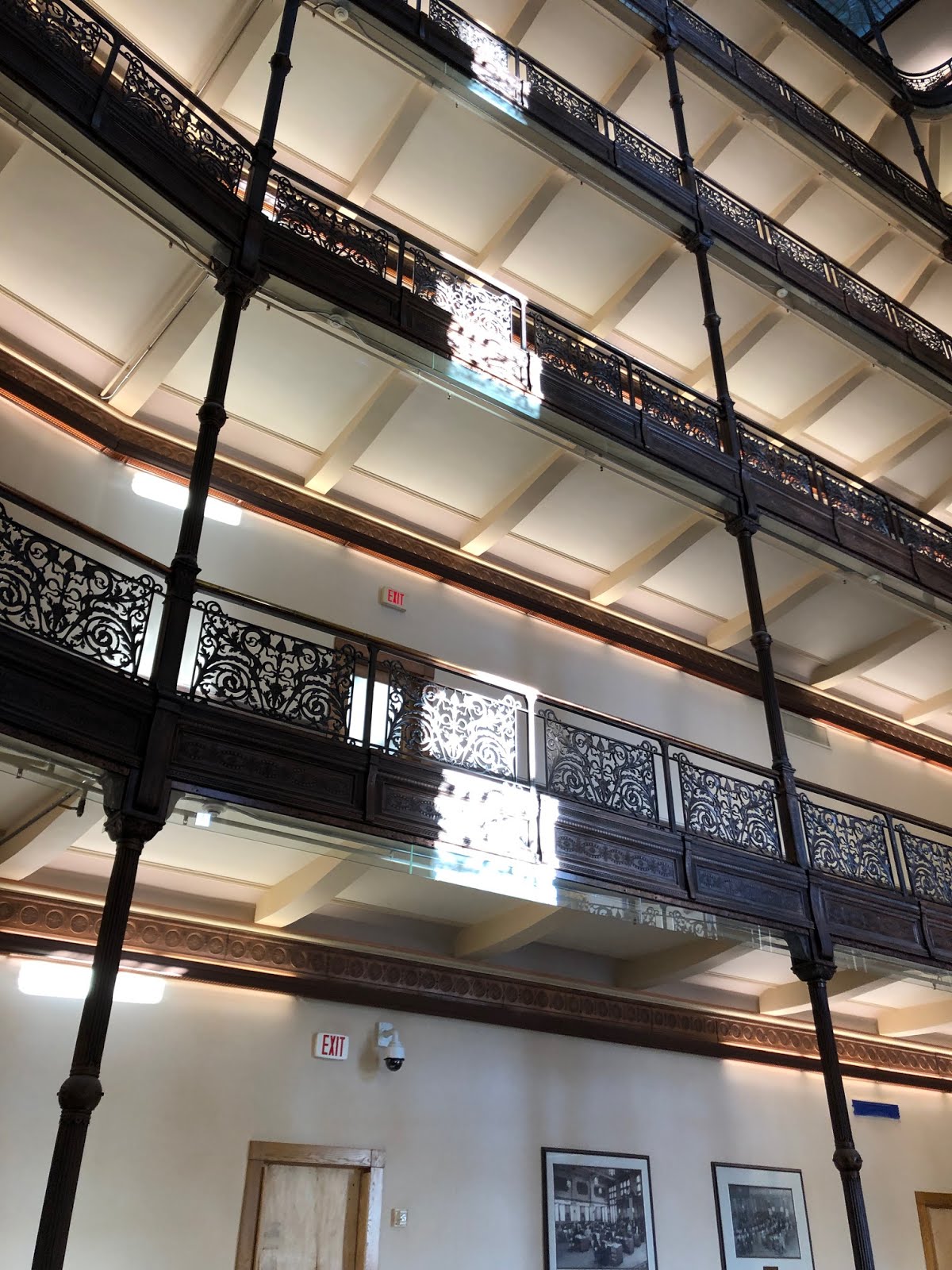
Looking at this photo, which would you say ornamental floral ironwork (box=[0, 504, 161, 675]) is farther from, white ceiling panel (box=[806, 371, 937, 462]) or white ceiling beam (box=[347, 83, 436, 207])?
white ceiling panel (box=[806, 371, 937, 462])

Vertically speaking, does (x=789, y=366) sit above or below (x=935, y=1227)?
above

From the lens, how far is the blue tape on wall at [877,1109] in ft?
35.0

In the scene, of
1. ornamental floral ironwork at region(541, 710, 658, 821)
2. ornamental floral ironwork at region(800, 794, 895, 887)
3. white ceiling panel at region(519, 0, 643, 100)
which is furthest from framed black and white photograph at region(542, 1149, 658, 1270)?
white ceiling panel at region(519, 0, 643, 100)

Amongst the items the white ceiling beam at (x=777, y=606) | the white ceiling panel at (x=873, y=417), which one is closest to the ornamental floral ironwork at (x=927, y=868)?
the white ceiling beam at (x=777, y=606)

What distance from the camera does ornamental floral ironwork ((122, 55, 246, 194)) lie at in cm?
665

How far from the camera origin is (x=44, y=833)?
6234mm

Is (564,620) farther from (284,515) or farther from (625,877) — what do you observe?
(625,877)

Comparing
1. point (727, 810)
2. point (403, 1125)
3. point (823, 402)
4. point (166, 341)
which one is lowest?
point (403, 1125)

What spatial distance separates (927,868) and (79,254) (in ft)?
27.5

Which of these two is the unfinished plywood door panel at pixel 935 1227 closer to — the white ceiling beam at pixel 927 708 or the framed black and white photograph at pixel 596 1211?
the framed black and white photograph at pixel 596 1211

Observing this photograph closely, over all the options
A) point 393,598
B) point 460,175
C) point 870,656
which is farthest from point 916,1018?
point 460,175

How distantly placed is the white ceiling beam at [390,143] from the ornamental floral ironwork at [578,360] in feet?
6.98

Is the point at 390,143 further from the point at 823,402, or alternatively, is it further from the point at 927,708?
the point at 927,708

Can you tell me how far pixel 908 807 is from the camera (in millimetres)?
12406
